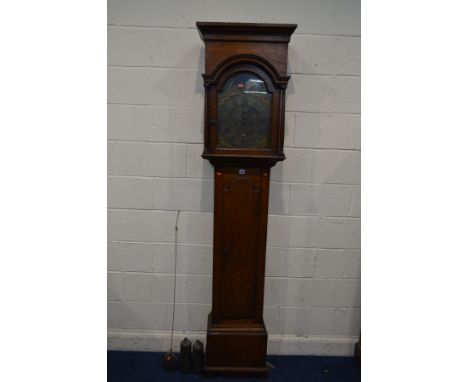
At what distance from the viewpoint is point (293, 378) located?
2035 millimetres

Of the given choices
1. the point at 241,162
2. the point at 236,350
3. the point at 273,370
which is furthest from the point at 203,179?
the point at 273,370

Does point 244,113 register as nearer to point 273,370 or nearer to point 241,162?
point 241,162

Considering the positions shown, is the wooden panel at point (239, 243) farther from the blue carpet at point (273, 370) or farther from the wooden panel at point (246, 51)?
the wooden panel at point (246, 51)

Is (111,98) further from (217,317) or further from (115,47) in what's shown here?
(217,317)

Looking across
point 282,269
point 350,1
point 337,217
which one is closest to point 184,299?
point 282,269

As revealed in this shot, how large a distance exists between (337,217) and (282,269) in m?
0.47

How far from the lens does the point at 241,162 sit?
1806mm

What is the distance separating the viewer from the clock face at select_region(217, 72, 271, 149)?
174cm

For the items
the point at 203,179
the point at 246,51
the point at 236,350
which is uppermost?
the point at 246,51

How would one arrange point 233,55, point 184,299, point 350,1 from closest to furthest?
point 233,55
point 350,1
point 184,299

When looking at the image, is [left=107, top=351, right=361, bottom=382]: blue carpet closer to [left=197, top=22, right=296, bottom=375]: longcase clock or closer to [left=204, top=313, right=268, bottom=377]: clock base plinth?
[left=204, top=313, right=268, bottom=377]: clock base plinth

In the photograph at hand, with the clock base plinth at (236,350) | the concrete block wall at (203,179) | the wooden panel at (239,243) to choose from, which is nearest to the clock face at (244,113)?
the wooden panel at (239,243)

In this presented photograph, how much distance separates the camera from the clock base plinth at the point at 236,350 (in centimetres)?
197

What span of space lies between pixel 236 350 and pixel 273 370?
0.99 feet
